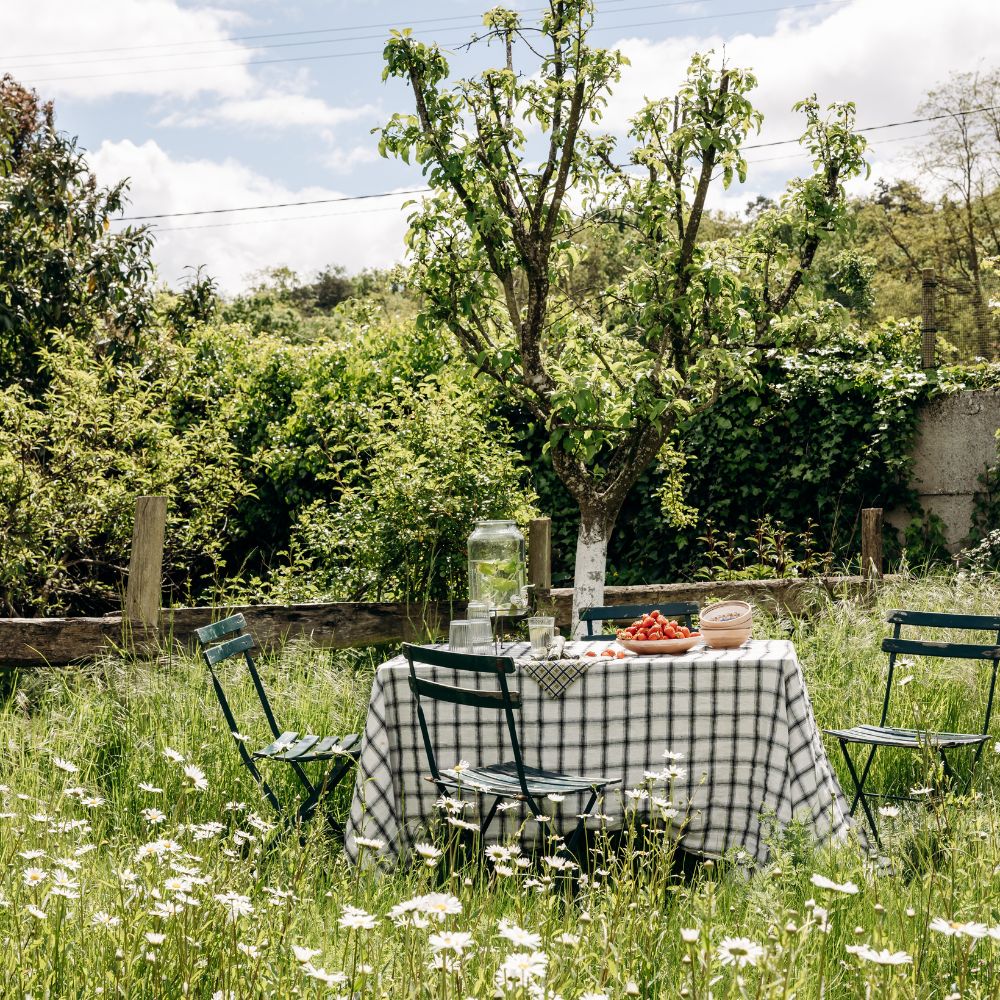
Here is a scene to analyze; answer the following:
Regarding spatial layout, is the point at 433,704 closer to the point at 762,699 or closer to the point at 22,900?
the point at 762,699

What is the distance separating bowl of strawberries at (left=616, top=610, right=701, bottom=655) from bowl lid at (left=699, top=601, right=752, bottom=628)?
0.27 ft

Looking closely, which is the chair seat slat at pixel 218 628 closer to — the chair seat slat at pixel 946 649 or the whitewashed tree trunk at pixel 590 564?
the whitewashed tree trunk at pixel 590 564

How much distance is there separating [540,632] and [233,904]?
7.78 feet

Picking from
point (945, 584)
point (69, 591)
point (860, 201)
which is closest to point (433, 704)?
point (69, 591)

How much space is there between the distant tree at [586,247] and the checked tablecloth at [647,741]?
83.1 inches

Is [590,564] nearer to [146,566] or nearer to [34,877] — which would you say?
[146,566]

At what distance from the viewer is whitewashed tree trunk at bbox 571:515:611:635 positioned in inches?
246

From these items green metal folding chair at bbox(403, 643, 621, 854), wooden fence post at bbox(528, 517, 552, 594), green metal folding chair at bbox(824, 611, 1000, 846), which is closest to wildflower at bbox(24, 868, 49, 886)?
green metal folding chair at bbox(403, 643, 621, 854)

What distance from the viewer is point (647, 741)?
3861 millimetres

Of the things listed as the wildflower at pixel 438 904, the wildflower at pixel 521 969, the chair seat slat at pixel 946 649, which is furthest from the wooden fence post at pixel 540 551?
the wildflower at pixel 521 969

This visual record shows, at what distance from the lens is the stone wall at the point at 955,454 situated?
845 cm

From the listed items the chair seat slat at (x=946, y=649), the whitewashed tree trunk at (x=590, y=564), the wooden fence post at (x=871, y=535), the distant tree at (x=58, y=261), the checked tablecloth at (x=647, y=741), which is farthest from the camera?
the distant tree at (x=58, y=261)

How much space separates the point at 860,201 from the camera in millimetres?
30734

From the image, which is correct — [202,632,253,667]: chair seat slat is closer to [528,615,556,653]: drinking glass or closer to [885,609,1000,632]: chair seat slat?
[528,615,556,653]: drinking glass
